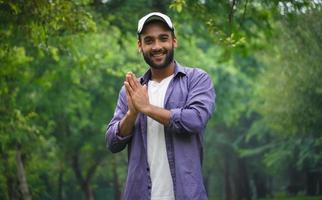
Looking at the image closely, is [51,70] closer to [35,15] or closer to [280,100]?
[280,100]

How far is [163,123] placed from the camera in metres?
3.44

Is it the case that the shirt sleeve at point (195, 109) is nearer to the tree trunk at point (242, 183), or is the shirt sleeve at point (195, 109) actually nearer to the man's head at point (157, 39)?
the man's head at point (157, 39)

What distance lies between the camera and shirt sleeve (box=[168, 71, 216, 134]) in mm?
3453

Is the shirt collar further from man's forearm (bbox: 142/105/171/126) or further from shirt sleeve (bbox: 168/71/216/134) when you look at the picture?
man's forearm (bbox: 142/105/171/126)

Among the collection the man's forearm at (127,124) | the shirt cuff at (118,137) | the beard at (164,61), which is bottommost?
the shirt cuff at (118,137)

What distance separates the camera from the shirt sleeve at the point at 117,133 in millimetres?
3638

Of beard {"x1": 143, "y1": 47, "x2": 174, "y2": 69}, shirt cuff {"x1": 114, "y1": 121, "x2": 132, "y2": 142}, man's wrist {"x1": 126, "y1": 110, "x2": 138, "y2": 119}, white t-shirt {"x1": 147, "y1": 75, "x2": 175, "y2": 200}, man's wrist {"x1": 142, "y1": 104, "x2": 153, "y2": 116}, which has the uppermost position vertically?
beard {"x1": 143, "y1": 47, "x2": 174, "y2": 69}

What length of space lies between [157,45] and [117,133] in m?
0.59

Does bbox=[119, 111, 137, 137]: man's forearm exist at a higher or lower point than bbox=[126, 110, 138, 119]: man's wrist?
lower

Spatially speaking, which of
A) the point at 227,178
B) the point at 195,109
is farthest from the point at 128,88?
the point at 227,178

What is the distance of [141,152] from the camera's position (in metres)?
3.56

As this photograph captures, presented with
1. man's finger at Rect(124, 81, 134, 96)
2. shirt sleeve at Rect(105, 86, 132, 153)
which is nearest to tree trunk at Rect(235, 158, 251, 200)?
shirt sleeve at Rect(105, 86, 132, 153)

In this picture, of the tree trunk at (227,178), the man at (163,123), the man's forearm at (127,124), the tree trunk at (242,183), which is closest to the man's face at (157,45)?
the man at (163,123)

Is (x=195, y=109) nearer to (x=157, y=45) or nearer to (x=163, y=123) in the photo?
(x=163, y=123)
